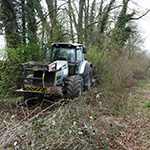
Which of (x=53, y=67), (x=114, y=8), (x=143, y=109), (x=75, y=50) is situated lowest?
(x=143, y=109)

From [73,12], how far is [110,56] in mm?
5180

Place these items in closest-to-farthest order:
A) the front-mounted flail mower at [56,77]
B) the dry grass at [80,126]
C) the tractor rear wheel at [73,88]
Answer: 1. the dry grass at [80,126]
2. the front-mounted flail mower at [56,77]
3. the tractor rear wheel at [73,88]

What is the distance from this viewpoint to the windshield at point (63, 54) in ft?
21.9

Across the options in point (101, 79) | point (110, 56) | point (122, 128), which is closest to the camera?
point (122, 128)

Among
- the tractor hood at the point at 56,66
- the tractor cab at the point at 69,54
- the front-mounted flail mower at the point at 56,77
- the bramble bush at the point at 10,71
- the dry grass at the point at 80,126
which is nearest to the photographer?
the dry grass at the point at 80,126

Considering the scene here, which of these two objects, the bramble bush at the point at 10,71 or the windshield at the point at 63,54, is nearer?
the bramble bush at the point at 10,71

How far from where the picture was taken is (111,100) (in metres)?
6.52

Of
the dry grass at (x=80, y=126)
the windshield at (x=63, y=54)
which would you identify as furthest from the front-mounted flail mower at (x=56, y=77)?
the dry grass at (x=80, y=126)

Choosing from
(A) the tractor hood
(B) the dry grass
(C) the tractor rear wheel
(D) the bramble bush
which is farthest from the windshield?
(B) the dry grass

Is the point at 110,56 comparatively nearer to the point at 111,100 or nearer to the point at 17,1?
the point at 111,100

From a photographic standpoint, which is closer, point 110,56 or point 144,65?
point 110,56

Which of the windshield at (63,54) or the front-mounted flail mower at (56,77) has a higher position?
the windshield at (63,54)

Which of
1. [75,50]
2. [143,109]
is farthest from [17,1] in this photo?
[143,109]

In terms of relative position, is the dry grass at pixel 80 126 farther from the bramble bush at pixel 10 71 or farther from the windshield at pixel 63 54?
the windshield at pixel 63 54
